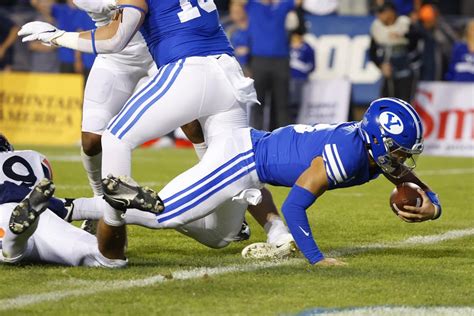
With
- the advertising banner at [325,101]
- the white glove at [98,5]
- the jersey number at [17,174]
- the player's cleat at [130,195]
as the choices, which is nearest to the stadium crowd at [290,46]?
the advertising banner at [325,101]

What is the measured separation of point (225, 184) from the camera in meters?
5.32

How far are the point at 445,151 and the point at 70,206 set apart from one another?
8.83m

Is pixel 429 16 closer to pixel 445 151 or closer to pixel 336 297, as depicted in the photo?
pixel 445 151

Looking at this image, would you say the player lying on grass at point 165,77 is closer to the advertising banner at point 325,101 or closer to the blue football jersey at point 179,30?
the blue football jersey at point 179,30

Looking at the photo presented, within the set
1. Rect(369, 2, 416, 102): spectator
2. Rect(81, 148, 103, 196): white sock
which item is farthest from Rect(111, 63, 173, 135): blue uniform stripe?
Rect(369, 2, 416, 102): spectator

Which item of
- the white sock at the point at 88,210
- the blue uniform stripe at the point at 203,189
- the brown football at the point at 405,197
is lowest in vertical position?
the white sock at the point at 88,210

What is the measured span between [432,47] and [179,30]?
393 inches

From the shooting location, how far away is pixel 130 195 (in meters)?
4.88

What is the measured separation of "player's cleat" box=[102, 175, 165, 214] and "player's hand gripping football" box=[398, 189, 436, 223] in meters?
1.25

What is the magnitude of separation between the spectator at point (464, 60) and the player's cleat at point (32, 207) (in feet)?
34.5

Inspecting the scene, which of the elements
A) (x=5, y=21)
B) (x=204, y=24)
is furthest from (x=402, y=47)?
(x=204, y=24)

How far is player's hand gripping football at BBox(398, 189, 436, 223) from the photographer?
5438 mm

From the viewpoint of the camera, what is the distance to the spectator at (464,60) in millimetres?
14617

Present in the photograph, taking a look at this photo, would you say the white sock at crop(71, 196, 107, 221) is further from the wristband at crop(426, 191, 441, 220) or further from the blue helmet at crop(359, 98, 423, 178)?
the wristband at crop(426, 191, 441, 220)
